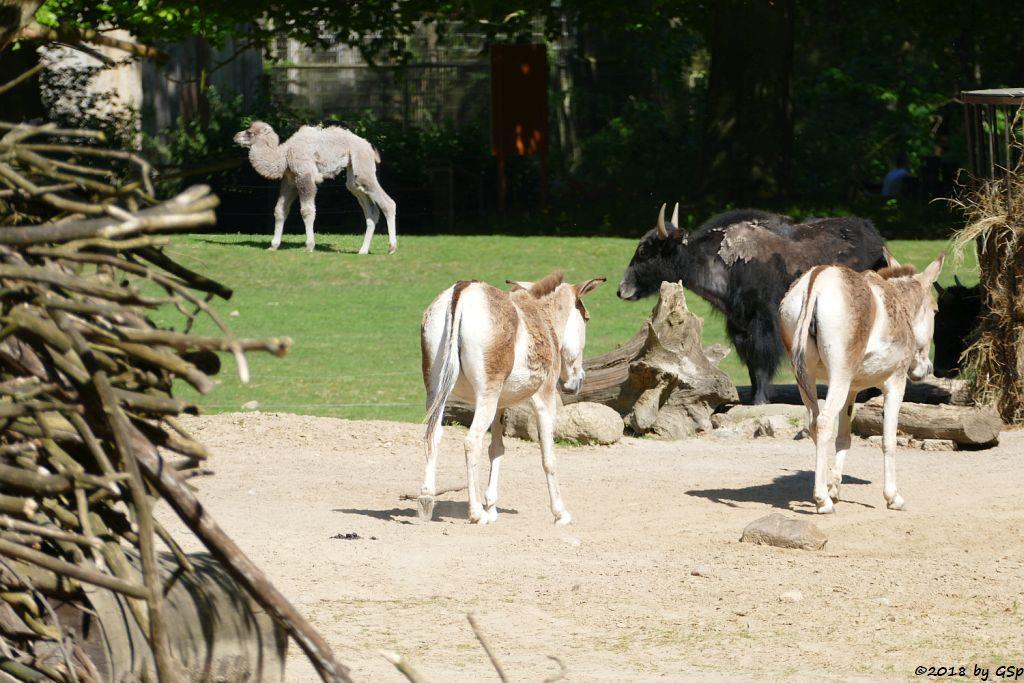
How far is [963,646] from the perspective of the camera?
6352 millimetres

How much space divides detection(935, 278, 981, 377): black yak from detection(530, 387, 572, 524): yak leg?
621cm

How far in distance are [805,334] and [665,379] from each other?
3.49 m

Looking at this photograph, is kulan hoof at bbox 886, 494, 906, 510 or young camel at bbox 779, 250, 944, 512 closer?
young camel at bbox 779, 250, 944, 512

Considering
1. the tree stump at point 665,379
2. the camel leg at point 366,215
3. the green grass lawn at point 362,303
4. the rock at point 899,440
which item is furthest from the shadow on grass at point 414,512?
the camel leg at point 366,215

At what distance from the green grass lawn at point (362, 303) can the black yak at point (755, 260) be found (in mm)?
2385

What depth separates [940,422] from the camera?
11.8m

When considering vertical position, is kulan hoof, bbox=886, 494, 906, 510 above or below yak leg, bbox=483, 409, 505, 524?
below

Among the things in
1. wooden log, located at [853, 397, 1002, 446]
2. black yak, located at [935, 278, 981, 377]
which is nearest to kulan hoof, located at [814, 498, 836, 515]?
wooden log, located at [853, 397, 1002, 446]

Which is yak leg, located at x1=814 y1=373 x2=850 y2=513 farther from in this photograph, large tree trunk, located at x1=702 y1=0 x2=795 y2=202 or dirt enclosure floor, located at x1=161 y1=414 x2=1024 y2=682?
large tree trunk, located at x1=702 y1=0 x2=795 y2=202

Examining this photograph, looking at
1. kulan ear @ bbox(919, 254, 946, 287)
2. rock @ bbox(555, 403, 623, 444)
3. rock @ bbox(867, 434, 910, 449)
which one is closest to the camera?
kulan ear @ bbox(919, 254, 946, 287)

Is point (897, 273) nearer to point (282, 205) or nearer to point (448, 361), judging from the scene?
point (448, 361)

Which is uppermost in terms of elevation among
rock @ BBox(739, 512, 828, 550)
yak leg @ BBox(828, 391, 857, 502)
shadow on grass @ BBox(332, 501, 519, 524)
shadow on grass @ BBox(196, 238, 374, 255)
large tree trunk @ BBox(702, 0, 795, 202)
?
large tree trunk @ BBox(702, 0, 795, 202)

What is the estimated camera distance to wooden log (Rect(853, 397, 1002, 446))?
11508mm

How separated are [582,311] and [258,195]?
1557cm
